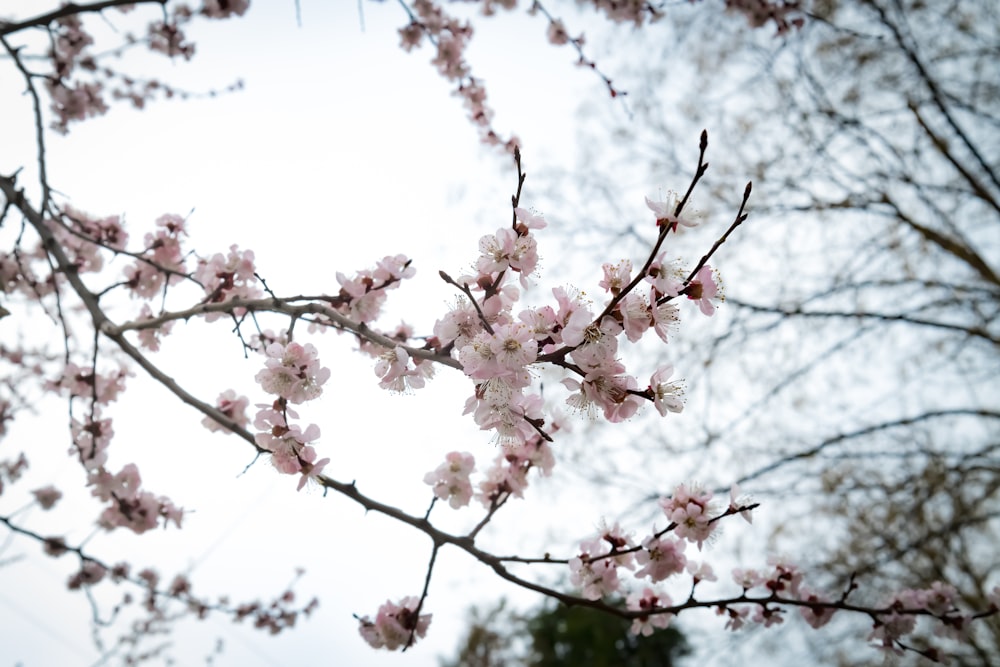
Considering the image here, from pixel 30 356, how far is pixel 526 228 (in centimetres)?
474

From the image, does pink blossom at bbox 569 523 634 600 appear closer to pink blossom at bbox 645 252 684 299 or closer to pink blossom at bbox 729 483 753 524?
pink blossom at bbox 729 483 753 524

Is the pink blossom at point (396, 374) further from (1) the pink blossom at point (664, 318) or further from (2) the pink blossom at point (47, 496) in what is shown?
(2) the pink blossom at point (47, 496)

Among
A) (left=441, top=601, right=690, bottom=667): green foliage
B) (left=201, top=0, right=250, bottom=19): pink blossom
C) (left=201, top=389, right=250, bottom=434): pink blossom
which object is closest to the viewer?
(left=201, top=389, right=250, bottom=434): pink blossom

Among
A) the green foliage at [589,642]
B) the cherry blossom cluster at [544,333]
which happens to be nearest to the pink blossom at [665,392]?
the cherry blossom cluster at [544,333]

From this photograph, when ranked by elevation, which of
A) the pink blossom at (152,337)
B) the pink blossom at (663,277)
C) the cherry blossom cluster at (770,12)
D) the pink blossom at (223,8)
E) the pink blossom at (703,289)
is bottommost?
the pink blossom at (663,277)

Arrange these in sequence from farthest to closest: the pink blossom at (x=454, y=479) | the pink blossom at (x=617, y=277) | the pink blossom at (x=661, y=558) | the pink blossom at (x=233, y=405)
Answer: the pink blossom at (x=233, y=405), the pink blossom at (x=454, y=479), the pink blossom at (x=661, y=558), the pink blossom at (x=617, y=277)

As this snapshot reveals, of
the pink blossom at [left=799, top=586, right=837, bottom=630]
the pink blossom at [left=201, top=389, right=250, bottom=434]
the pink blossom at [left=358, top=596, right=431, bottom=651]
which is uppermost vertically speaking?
the pink blossom at [left=201, top=389, right=250, bottom=434]

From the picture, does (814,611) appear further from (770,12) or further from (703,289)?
(770,12)

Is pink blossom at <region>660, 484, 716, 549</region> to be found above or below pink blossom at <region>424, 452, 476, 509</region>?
below

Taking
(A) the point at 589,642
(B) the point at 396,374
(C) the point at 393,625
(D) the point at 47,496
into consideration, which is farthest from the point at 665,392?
(A) the point at 589,642

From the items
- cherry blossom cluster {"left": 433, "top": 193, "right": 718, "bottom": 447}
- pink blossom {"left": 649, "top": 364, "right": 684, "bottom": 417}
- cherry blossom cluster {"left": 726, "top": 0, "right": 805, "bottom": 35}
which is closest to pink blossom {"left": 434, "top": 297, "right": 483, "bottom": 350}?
cherry blossom cluster {"left": 433, "top": 193, "right": 718, "bottom": 447}

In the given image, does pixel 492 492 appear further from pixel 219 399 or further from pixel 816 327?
pixel 816 327

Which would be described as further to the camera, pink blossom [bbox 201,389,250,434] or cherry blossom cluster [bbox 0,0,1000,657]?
pink blossom [bbox 201,389,250,434]

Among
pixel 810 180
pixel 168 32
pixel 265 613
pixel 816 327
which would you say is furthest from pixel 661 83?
pixel 265 613
